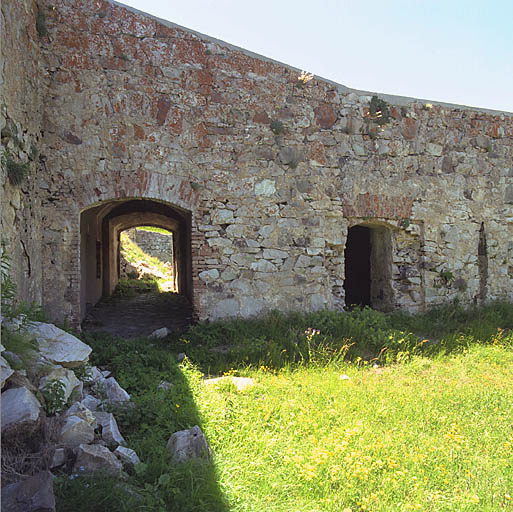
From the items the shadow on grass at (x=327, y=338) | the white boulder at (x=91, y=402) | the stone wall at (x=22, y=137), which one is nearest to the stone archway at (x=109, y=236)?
the stone wall at (x=22, y=137)

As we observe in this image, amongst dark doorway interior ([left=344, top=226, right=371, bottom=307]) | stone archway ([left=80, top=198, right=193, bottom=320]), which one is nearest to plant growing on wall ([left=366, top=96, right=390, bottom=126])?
dark doorway interior ([left=344, top=226, right=371, bottom=307])

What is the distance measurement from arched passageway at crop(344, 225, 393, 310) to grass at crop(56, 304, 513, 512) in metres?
1.52

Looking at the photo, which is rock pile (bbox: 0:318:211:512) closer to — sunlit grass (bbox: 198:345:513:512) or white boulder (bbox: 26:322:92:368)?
white boulder (bbox: 26:322:92:368)

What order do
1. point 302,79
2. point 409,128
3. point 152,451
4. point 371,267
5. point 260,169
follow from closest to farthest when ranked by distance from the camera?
1. point 152,451
2. point 260,169
3. point 302,79
4. point 409,128
5. point 371,267

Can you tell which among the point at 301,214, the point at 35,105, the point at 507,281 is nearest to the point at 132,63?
the point at 35,105

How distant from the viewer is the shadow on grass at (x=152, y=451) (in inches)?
96.7

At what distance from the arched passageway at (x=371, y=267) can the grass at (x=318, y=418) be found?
152 cm

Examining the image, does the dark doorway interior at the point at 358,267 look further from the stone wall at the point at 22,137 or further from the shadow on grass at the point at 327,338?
the stone wall at the point at 22,137

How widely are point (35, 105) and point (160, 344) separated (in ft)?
12.4

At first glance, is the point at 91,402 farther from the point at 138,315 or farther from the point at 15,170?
the point at 138,315

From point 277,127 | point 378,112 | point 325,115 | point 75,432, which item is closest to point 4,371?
point 75,432

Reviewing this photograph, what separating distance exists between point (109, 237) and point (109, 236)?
29 millimetres

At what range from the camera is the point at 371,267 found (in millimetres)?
8789

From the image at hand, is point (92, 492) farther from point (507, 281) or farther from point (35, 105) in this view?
point (507, 281)
